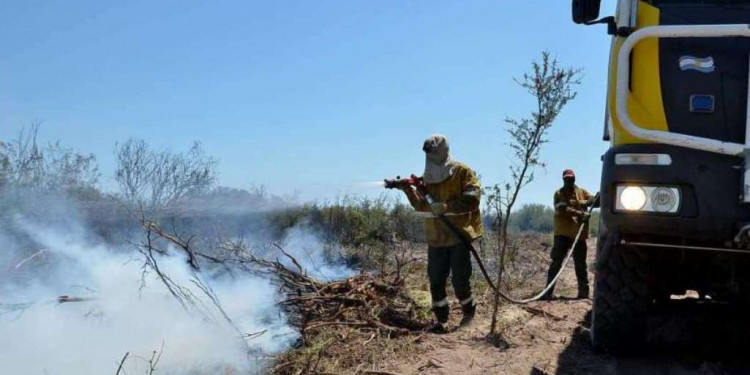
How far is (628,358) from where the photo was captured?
4.94m

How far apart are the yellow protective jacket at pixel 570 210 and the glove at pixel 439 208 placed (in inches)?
127

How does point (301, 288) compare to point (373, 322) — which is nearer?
point (373, 322)

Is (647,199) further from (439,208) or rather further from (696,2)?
(439,208)

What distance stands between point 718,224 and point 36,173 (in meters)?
11.0

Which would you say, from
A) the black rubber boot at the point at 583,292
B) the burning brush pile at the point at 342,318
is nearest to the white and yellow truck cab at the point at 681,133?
the burning brush pile at the point at 342,318

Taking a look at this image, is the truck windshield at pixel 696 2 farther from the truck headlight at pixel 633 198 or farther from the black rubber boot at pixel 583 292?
the black rubber boot at pixel 583 292

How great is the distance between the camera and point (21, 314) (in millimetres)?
5750

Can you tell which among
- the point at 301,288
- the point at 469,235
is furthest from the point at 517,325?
the point at 301,288

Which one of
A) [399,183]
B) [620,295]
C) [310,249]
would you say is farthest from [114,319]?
[310,249]

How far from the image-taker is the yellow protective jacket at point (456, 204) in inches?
246

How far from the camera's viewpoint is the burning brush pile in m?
5.24

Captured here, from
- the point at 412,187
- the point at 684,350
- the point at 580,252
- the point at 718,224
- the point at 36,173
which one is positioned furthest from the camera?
the point at 36,173

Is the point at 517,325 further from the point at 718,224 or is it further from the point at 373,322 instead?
the point at 718,224

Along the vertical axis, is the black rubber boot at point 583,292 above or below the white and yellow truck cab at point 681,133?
below
